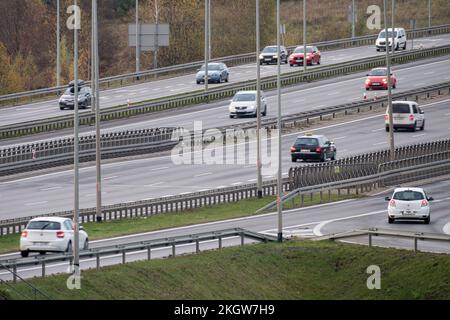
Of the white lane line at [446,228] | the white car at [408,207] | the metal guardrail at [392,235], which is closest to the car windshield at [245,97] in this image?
the white car at [408,207]

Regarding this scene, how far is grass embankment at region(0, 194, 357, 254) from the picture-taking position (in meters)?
51.6

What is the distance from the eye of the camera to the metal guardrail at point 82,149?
227ft

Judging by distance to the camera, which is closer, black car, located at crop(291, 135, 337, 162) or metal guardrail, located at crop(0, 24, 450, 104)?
black car, located at crop(291, 135, 337, 162)

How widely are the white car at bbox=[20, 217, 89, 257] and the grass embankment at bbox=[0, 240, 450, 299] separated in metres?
3.30

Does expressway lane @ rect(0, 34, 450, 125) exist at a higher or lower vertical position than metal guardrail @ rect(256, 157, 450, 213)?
higher

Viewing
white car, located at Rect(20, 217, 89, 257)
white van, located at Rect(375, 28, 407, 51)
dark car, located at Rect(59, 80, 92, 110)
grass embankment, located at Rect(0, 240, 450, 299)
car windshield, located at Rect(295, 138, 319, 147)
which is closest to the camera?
grass embankment, located at Rect(0, 240, 450, 299)

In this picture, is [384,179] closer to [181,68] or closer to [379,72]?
[379,72]

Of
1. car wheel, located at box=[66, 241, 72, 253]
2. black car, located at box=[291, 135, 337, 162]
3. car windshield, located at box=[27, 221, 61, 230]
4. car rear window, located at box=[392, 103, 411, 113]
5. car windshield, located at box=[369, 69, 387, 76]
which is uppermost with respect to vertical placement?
car windshield, located at box=[369, 69, 387, 76]

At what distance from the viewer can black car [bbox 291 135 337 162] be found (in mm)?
70938

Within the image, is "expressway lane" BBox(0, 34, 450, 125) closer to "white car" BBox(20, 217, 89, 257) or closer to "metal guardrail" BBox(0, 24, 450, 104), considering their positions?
"metal guardrail" BBox(0, 24, 450, 104)

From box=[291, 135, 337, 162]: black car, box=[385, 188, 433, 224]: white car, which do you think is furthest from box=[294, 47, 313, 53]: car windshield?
box=[385, 188, 433, 224]: white car

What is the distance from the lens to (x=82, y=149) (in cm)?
7219

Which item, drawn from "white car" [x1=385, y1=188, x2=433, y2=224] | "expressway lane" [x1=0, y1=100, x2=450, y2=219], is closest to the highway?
"white car" [x1=385, y1=188, x2=433, y2=224]

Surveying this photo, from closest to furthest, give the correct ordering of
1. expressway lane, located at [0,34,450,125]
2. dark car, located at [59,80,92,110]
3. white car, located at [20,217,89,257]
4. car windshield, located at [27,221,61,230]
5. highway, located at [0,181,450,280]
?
1. white car, located at [20,217,89,257]
2. car windshield, located at [27,221,61,230]
3. highway, located at [0,181,450,280]
4. expressway lane, located at [0,34,450,125]
5. dark car, located at [59,80,92,110]
